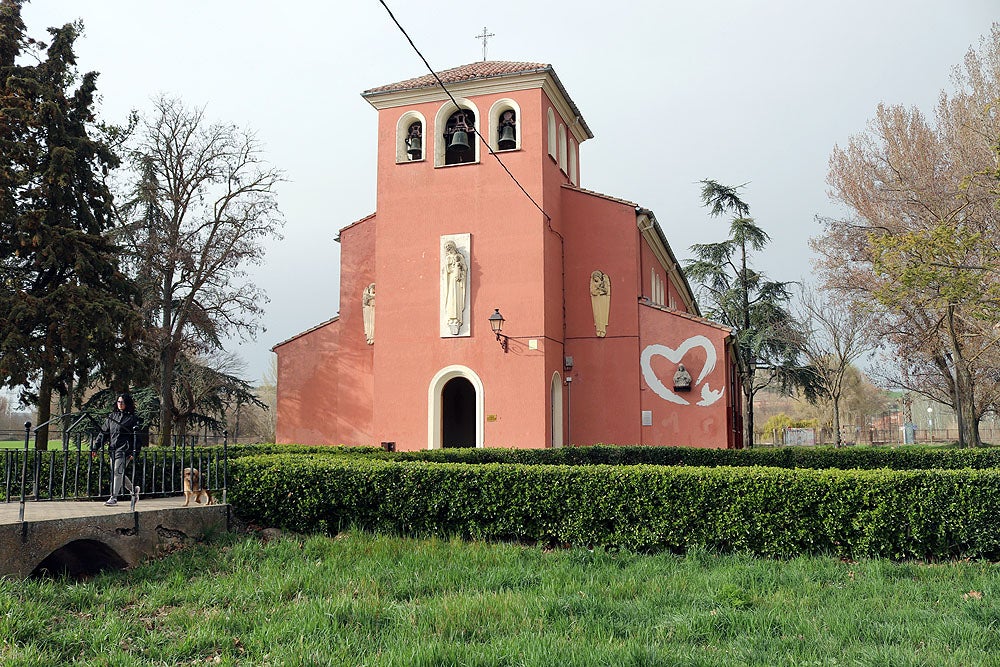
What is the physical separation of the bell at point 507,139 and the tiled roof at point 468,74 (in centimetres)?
128

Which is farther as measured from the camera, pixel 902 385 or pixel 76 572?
pixel 902 385

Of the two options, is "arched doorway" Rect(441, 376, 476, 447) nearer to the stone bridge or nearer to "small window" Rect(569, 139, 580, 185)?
"small window" Rect(569, 139, 580, 185)

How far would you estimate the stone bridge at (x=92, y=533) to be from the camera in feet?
21.0

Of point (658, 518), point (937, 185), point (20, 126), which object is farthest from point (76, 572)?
point (937, 185)

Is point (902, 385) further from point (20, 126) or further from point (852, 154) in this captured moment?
point (20, 126)

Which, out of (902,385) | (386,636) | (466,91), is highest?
(466,91)

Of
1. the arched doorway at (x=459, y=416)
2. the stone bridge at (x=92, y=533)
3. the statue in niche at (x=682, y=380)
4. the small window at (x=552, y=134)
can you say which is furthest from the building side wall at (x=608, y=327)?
the stone bridge at (x=92, y=533)

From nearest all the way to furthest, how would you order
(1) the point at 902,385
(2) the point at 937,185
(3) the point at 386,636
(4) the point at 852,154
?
(3) the point at 386,636, (2) the point at 937,185, (4) the point at 852,154, (1) the point at 902,385

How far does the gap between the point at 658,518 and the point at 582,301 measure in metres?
11.5

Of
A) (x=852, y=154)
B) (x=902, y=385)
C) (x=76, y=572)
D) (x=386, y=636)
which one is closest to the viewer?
(x=386, y=636)

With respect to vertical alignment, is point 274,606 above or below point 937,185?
below

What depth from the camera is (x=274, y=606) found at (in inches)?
230

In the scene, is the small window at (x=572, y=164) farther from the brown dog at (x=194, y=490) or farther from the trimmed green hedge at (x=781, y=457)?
the brown dog at (x=194, y=490)

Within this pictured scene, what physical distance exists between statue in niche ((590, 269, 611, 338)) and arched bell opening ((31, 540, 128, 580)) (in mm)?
13419
